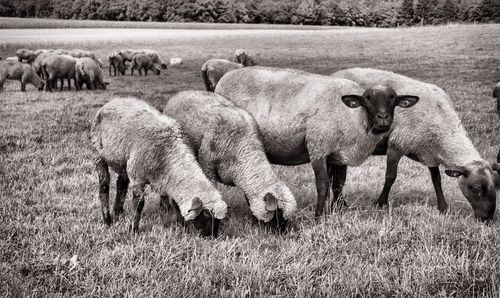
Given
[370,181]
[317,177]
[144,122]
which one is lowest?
[370,181]

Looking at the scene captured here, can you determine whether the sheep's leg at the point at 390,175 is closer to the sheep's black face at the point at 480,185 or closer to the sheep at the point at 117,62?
the sheep's black face at the point at 480,185

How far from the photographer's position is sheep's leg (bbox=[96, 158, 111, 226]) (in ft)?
18.6

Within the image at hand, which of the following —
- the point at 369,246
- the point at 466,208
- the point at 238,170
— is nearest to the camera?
the point at 369,246

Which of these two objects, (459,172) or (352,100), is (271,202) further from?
(459,172)

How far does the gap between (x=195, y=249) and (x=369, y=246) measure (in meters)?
1.84

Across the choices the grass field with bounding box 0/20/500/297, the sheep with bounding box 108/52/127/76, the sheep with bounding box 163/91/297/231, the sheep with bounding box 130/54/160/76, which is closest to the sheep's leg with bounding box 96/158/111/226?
the grass field with bounding box 0/20/500/297

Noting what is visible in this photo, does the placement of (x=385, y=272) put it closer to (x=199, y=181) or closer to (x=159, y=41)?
(x=199, y=181)

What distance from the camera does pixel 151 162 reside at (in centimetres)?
549

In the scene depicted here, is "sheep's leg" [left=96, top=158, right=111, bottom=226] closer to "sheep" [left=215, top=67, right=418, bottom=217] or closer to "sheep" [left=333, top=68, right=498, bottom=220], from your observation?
"sheep" [left=215, top=67, right=418, bottom=217]

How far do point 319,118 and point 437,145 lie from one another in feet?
5.93

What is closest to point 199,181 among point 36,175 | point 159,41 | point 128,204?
point 128,204

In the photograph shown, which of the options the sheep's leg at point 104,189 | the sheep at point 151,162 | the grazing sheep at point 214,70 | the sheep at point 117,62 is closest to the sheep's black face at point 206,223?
the sheep at point 151,162

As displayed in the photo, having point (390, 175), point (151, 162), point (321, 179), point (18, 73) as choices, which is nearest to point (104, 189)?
point (151, 162)

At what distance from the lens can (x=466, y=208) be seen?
6.87 meters
